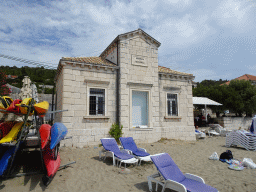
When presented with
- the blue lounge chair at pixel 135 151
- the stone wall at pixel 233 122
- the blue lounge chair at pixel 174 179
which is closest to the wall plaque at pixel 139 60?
the blue lounge chair at pixel 135 151

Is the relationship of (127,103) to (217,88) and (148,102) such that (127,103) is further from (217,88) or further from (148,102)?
(217,88)

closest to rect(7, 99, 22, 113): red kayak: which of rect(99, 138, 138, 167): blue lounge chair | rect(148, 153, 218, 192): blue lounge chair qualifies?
rect(99, 138, 138, 167): blue lounge chair

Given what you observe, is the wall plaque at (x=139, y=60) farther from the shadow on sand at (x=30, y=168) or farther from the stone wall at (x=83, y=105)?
the shadow on sand at (x=30, y=168)

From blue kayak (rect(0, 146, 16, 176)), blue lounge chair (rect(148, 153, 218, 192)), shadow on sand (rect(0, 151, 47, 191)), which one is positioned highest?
blue kayak (rect(0, 146, 16, 176))

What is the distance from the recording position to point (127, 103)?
10602mm

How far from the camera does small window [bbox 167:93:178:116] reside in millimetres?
Answer: 12352

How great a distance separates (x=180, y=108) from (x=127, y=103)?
14.0 feet

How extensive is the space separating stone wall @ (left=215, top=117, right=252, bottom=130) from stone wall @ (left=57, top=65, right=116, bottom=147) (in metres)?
13.5

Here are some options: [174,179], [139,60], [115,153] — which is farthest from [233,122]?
[174,179]

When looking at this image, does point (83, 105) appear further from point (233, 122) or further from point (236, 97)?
point (236, 97)

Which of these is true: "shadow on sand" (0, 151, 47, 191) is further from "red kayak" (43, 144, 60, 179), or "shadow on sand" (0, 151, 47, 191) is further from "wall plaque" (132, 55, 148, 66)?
"wall plaque" (132, 55, 148, 66)

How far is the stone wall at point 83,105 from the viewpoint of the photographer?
30.5ft

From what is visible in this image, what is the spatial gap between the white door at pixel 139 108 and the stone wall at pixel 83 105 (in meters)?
1.42

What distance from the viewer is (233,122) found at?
18953mm
